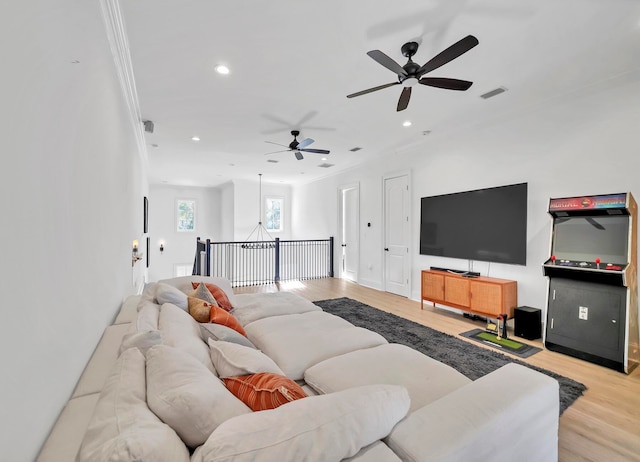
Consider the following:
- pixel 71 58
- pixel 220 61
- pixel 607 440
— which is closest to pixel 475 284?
pixel 607 440

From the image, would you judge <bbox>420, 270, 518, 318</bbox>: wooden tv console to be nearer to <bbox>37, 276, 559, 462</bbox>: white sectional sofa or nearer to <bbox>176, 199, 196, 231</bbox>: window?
<bbox>37, 276, 559, 462</bbox>: white sectional sofa

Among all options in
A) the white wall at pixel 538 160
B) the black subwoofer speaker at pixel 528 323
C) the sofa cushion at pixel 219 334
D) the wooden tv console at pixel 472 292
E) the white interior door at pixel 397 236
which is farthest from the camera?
the white interior door at pixel 397 236

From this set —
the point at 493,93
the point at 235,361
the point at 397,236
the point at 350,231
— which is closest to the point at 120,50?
the point at 235,361

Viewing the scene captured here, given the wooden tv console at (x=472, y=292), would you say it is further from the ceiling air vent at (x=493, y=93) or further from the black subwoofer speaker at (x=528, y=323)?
the ceiling air vent at (x=493, y=93)

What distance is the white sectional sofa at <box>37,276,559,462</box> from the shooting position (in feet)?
2.53

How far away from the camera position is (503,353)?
3133mm

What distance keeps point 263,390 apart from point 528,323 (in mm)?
3669

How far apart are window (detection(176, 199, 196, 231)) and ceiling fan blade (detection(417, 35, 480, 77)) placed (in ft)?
31.6

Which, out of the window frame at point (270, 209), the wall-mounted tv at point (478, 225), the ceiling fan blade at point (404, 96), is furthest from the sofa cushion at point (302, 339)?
the window frame at point (270, 209)

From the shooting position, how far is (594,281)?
294 cm

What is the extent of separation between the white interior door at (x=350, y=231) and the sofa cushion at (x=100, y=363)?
558 cm

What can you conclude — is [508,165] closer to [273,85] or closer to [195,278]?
[273,85]

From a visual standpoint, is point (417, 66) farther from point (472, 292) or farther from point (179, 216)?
point (179, 216)

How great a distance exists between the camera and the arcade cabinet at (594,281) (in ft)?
8.97
